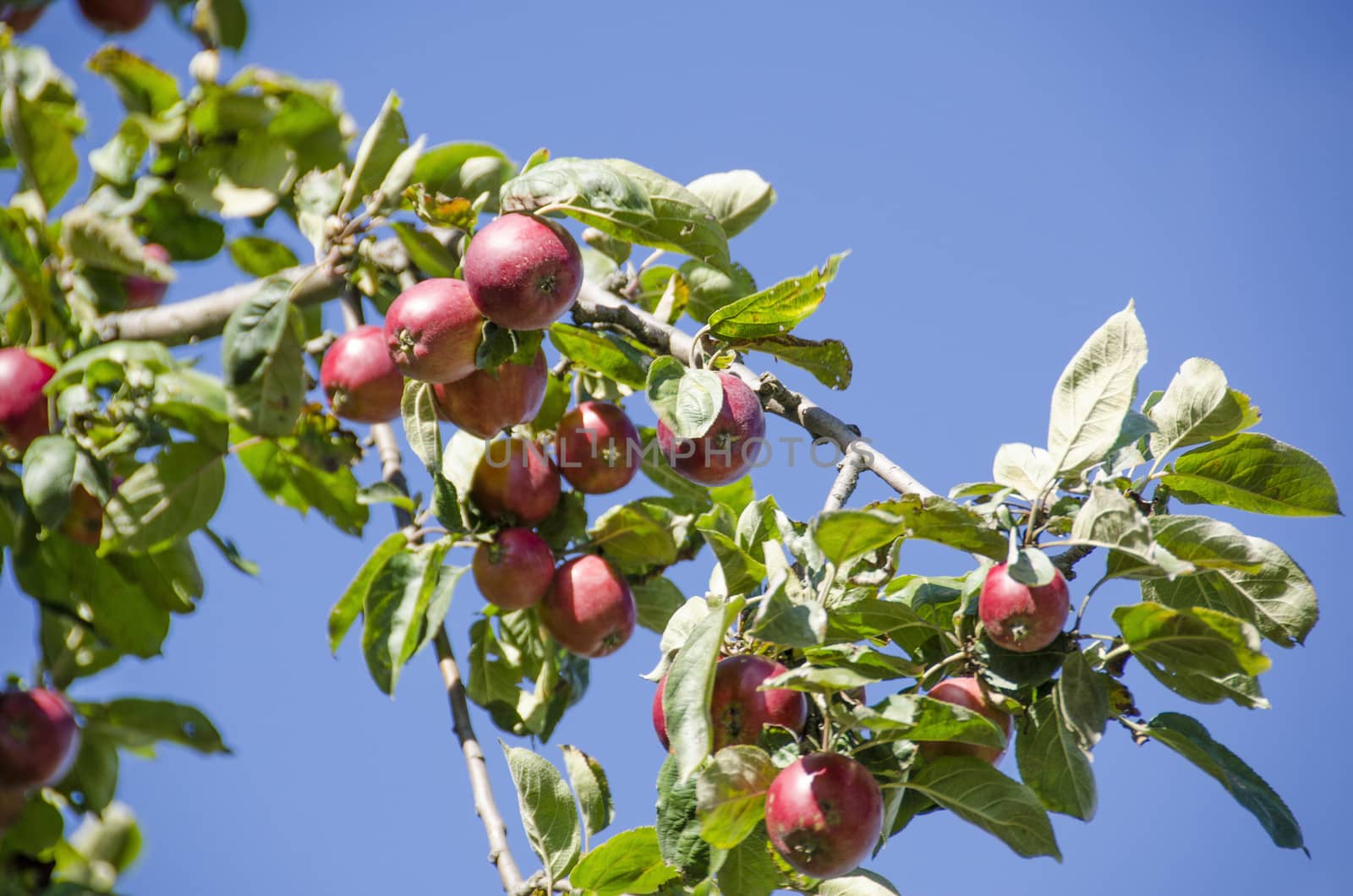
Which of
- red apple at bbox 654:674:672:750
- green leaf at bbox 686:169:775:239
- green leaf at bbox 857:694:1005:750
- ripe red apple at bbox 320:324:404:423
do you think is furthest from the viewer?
green leaf at bbox 686:169:775:239

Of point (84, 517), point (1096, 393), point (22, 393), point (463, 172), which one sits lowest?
point (84, 517)

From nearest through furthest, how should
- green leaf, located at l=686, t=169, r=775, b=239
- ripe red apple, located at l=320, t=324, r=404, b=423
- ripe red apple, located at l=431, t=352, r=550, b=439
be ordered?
ripe red apple, located at l=431, t=352, r=550, b=439
ripe red apple, located at l=320, t=324, r=404, b=423
green leaf, located at l=686, t=169, r=775, b=239

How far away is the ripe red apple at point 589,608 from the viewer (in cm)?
242

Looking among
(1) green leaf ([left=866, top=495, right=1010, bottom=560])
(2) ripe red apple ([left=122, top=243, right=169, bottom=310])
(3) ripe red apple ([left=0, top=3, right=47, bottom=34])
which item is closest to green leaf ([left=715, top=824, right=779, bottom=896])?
(1) green leaf ([left=866, top=495, right=1010, bottom=560])

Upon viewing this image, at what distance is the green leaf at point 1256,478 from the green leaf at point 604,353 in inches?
39.0

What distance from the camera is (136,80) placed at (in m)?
2.13

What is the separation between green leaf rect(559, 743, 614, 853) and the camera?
2.29m

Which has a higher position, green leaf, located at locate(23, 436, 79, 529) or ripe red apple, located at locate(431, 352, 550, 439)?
ripe red apple, located at locate(431, 352, 550, 439)

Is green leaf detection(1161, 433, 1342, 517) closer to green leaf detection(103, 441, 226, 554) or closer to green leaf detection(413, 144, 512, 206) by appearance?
green leaf detection(413, 144, 512, 206)

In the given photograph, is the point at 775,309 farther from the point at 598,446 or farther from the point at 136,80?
the point at 136,80

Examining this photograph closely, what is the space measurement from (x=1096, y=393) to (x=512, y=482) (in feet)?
3.87

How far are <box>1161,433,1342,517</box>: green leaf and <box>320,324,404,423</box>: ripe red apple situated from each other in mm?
1418

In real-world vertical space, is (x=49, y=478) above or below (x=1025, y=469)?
below

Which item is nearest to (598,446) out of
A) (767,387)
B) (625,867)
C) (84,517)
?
(767,387)
